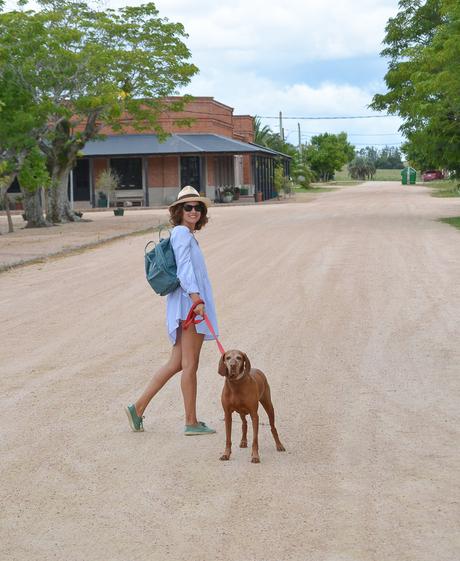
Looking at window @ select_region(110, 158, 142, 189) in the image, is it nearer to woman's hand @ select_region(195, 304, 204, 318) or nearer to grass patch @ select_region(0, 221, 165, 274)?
grass patch @ select_region(0, 221, 165, 274)

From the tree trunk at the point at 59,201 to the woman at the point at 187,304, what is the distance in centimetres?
3235

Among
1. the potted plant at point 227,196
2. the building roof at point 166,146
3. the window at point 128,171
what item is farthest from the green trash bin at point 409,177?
the window at point 128,171

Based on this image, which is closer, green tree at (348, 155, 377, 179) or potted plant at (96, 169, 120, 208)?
potted plant at (96, 169, 120, 208)

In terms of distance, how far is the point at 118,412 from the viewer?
7.87 meters

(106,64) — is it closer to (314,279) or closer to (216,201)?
(314,279)

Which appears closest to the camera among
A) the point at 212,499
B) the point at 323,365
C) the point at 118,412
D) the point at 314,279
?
the point at 212,499

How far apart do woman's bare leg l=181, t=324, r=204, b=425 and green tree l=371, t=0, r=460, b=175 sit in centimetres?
2023

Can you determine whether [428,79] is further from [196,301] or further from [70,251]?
[196,301]

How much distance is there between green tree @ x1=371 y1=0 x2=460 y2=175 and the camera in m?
26.8

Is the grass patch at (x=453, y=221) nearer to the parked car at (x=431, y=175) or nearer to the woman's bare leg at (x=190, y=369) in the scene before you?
the woman's bare leg at (x=190, y=369)

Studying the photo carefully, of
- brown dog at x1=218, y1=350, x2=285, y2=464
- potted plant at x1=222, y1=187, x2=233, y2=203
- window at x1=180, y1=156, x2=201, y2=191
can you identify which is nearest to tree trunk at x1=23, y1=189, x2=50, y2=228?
window at x1=180, y1=156, x2=201, y2=191

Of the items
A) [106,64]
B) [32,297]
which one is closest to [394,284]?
[32,297]

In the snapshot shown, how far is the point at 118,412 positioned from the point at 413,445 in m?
2.34

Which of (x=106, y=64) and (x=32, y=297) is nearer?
(x=32, y=297)
